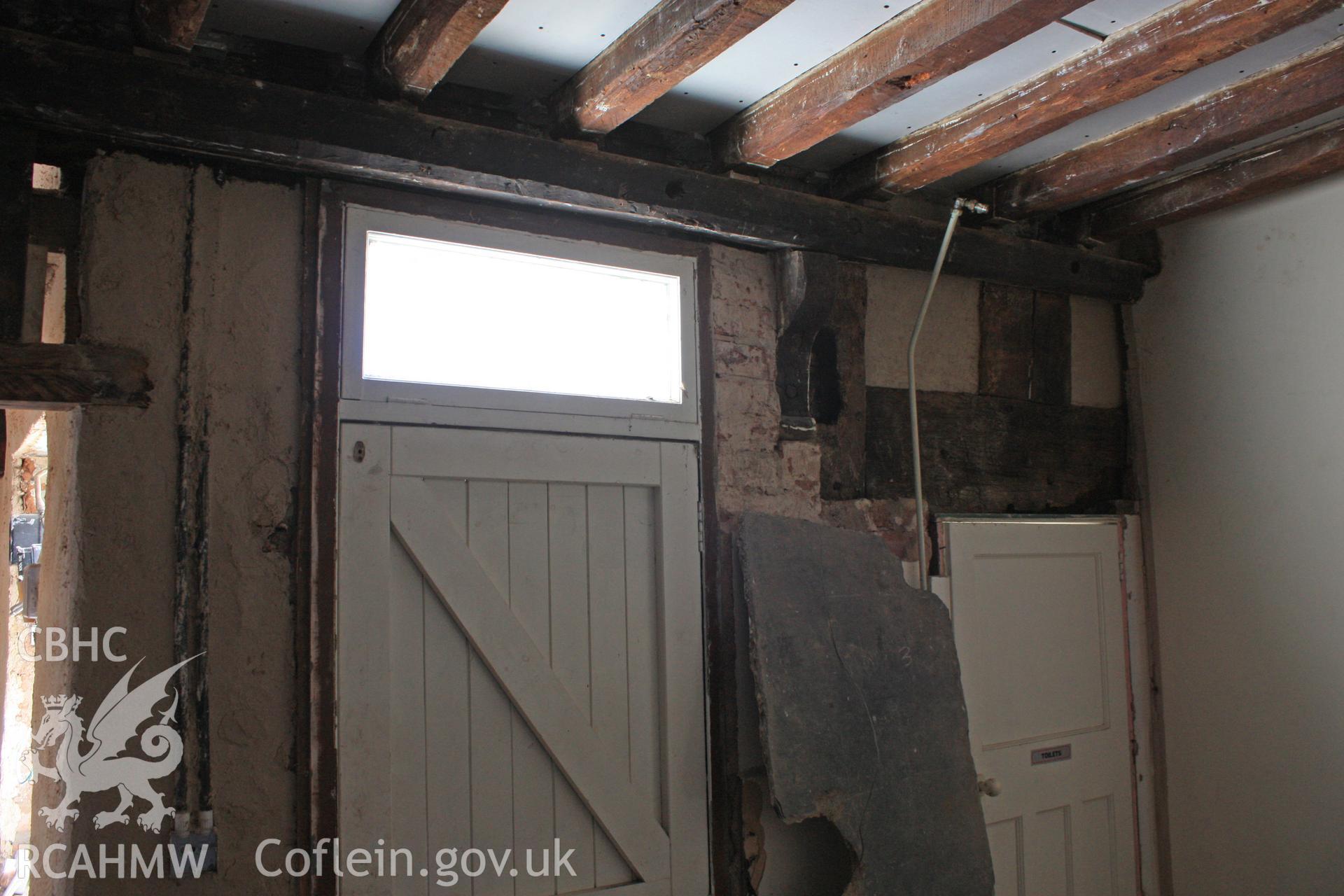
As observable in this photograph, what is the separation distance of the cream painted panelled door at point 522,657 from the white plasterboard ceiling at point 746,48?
2.94 feet

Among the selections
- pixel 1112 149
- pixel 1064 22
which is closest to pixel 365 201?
pixel 1064 22

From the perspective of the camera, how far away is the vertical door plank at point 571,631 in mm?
2383

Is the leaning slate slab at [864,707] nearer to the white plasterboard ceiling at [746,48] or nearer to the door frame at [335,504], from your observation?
the door frame at [335,504]

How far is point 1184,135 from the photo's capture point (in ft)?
8.58

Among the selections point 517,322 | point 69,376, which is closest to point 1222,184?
point 517,322

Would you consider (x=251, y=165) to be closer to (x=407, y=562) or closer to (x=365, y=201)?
(x=365, y=201)

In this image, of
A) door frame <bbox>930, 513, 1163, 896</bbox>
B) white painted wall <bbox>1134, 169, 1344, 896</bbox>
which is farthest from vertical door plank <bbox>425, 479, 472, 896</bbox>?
white painted wall <bbox>1134, 169, 1344, 896</bbox>

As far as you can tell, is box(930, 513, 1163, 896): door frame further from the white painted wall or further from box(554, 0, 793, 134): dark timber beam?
box(554, 0, 793, 134): dark timber beam

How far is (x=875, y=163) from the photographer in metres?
2.83

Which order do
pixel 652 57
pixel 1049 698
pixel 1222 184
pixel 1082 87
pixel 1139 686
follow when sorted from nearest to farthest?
pixel 652 57
pixel 1082 87
pixel 1222 184
pixel 1049 698
pixel 1139 686

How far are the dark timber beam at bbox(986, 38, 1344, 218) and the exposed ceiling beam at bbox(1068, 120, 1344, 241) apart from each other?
16 cm

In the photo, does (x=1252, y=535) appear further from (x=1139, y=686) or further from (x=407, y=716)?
(x=407, y=716)

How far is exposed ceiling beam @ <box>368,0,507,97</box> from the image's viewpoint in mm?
1892

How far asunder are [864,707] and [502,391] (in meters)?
1.32
